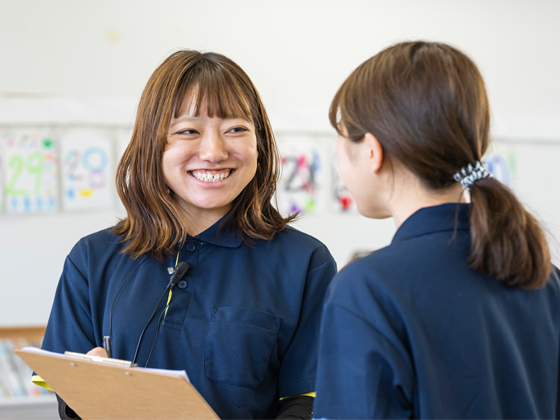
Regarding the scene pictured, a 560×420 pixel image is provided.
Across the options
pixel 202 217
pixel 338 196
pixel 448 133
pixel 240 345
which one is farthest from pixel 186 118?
pixel 338 196

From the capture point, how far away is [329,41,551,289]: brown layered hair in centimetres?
78

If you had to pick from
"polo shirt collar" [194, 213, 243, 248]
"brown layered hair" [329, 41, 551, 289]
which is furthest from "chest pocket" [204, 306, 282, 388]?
"brown layered hair" [329, 41, 551, 289]

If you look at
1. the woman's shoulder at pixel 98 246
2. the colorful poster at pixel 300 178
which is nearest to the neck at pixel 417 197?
the woman's shoulder at pixel 98 246

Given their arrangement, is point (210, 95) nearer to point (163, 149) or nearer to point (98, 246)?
point (163, 149)

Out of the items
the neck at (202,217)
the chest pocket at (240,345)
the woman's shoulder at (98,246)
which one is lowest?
the chest pocket at (240,345)

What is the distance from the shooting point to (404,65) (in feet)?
2.69

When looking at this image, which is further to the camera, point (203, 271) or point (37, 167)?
point (37, 167)

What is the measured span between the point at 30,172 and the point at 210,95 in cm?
177

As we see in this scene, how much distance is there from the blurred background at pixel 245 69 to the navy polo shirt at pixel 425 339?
2176 mm

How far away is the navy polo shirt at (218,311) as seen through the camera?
1161 mm

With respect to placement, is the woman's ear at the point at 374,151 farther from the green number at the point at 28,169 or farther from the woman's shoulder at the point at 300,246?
the green number at the point at 28,169

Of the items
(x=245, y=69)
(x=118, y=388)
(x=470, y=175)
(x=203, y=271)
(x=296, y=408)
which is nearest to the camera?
(x=470, y=175)

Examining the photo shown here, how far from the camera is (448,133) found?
80 cm

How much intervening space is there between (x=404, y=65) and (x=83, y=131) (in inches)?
A: 86.2
